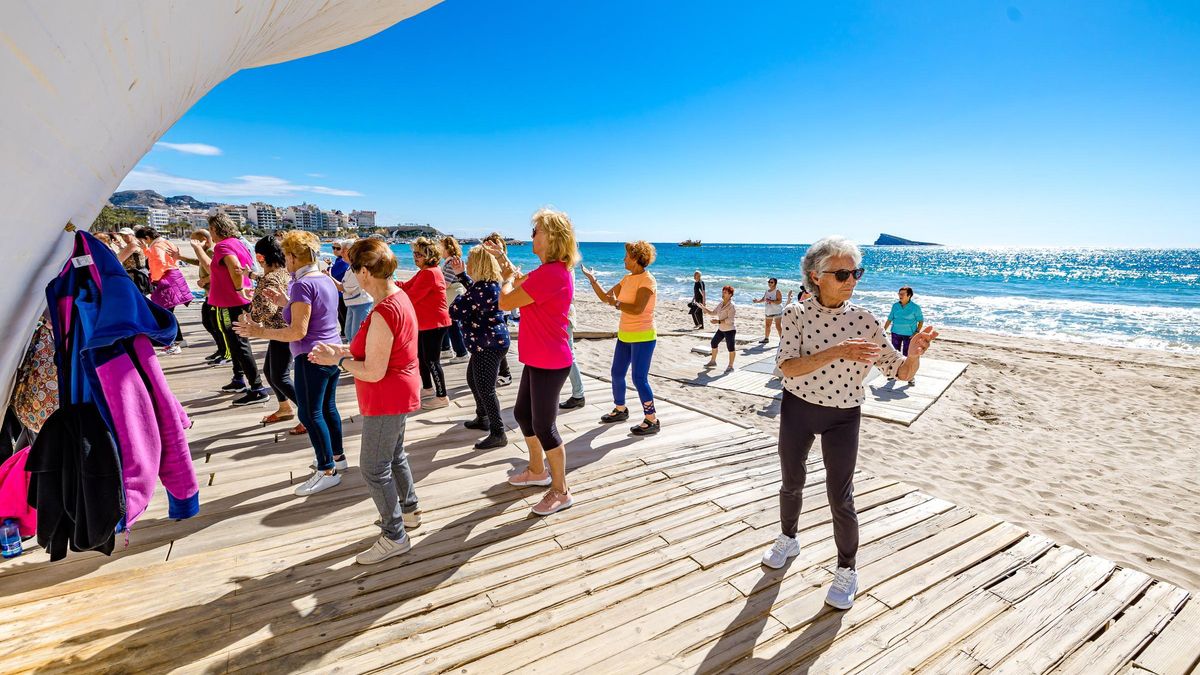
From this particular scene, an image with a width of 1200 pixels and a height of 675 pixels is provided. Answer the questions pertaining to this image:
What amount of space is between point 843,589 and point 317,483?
3.50 m

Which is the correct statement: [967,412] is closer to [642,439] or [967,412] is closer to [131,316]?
[642,439]

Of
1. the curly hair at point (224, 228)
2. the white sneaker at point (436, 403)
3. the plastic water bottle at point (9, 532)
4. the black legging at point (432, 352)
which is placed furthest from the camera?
the white sneaker at point (436, 403)

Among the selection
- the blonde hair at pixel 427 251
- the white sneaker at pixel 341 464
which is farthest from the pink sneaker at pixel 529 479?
the blonde hair at pixel 427 251

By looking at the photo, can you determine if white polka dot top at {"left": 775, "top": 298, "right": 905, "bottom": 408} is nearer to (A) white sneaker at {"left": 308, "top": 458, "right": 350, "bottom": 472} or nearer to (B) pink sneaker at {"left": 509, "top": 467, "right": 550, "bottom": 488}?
(B) pink sneaker at {"left": 509, "top": 467, "right": 550, "bottom": 488}

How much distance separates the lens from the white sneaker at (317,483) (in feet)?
11.3

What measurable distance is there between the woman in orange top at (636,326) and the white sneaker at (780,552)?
1991 millimetres

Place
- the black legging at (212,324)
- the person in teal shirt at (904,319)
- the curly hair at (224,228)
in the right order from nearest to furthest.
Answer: the curly hair at (224,228) → the black legging at (212,324) → the person in teal shirt at (904,319)

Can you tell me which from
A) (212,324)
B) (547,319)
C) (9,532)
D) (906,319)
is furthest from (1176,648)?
(212,324)

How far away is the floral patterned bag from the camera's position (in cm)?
163

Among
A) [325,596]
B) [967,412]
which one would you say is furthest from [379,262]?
[967,412]

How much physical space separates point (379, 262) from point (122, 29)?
1.38m

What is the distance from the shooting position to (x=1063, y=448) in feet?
19.6

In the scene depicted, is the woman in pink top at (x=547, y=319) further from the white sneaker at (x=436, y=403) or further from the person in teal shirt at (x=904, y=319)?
the person in teal shirt at (x=904, y=319)

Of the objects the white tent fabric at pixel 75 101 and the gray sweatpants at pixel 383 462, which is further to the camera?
the gray sweatpants at pixel 383 462
